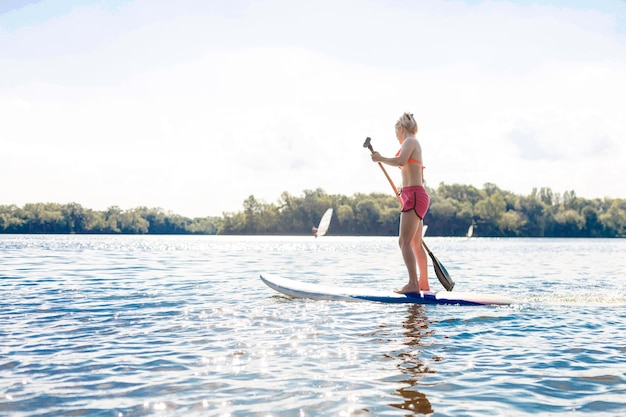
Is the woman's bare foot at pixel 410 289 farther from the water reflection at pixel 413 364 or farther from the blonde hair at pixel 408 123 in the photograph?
the blonde hair at pixel 408 123

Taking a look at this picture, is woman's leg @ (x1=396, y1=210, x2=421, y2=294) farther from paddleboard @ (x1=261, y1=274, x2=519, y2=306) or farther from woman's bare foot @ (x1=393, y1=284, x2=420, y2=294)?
paddleboard @ (x1=261, y1=274, x2=519, y2=306)

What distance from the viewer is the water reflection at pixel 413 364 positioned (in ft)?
13.1

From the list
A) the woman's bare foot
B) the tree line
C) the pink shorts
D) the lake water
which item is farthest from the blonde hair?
the tree line

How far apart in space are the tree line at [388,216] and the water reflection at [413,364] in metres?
116

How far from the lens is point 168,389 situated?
14.1ft

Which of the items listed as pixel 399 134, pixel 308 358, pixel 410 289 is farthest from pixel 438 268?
pixel 308 358

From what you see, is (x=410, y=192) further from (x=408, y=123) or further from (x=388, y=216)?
(x=388, y=216)

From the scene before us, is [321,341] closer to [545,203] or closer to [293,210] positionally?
[293,210]

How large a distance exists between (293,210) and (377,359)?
4836 inches

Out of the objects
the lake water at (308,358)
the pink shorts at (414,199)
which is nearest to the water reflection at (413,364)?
the lake water at (308,358)

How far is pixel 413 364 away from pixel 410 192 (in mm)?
3932

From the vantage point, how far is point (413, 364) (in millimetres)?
5082

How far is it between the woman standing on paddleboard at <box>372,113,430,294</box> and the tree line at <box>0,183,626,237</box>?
114576mm

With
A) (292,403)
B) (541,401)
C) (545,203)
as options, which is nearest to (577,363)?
(541,401)
